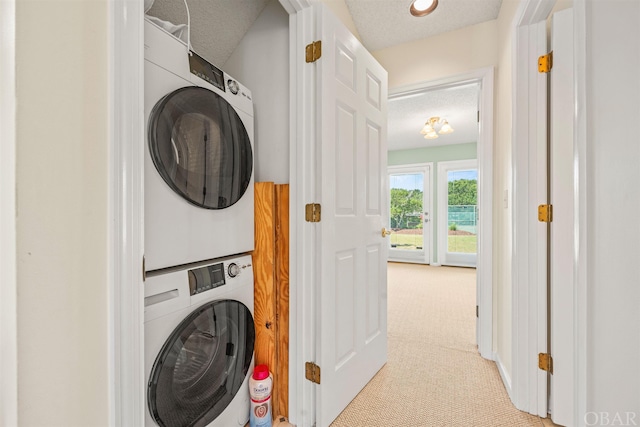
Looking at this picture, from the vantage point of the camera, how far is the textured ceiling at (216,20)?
1487 millimetres

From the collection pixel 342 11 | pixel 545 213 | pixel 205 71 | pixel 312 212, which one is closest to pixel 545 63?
pixel 545 213

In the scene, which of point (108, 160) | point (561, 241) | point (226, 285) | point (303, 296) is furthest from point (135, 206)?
point (561, 241)

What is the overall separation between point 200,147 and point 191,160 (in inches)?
2.8

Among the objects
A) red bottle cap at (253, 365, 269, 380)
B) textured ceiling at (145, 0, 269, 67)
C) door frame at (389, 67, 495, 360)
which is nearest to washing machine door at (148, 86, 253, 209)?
textured ceiling at (145, 0, 269, 67)

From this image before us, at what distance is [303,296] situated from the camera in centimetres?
134

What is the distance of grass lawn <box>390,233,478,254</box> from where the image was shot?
5.45m

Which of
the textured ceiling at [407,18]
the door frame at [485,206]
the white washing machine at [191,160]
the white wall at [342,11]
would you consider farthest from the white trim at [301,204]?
the door frame at [485,206]

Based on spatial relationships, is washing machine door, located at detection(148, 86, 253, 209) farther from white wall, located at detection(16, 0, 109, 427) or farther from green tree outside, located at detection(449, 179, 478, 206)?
green tree outside, located at detection(449, 179, 478, 206)

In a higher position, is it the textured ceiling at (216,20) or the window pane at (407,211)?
the textured ceiling at (216,20)

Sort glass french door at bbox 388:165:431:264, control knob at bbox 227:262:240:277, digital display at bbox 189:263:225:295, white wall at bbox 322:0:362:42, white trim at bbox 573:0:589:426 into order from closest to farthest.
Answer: white trim at bbox 573:0:589:426
digital display at bbox 189:263:225:295
control knob at bbox 227:262:240:277
white wall at bbox 322:0:362:42
glass french door at bbox 388:165:431:264

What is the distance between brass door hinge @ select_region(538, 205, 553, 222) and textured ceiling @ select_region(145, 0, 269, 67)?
188 centimetres

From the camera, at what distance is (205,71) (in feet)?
3.70

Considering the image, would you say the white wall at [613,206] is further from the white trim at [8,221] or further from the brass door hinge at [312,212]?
the white trim at [8,221]

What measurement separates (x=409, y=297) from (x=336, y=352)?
236 centimetres
